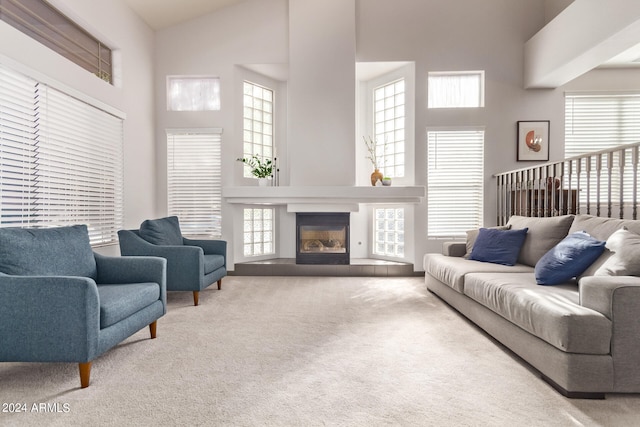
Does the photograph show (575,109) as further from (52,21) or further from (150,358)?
(52,21)

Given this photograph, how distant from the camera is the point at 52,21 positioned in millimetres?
3477

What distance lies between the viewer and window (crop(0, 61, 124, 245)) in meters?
2.87

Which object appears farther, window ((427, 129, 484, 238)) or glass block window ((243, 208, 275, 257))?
glass block window ((243, 208, 275, 257))

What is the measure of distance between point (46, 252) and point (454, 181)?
16.6ft

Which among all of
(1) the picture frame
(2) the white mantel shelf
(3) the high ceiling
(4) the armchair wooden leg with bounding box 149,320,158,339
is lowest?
(4) the armchair wooden leg with bounding box 149,320,158,339

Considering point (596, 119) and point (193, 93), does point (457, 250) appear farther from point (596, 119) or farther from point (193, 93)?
point (193, 93)

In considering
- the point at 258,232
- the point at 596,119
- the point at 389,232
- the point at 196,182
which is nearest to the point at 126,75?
the point at 196,182

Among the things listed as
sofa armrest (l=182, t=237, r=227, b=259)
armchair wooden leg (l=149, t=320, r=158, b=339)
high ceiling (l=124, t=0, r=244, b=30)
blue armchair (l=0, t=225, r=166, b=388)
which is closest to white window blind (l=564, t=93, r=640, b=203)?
sofa armrest (l=182, t=237, r=227, b=259)

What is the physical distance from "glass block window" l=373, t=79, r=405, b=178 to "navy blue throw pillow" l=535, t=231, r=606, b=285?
10.6 ft

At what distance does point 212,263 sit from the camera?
4.18 meters

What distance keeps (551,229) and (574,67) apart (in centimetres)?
259

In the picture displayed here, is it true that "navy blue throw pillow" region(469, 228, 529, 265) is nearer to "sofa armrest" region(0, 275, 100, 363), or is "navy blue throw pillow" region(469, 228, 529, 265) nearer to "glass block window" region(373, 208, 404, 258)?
"glass block window" region(373, 208, 404, 258)

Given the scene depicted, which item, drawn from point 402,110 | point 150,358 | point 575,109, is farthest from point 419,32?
point 150,358

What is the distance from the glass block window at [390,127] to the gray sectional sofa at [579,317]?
9.83ft
